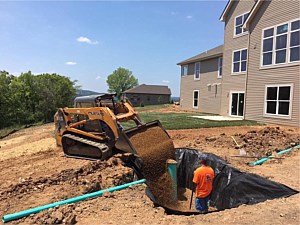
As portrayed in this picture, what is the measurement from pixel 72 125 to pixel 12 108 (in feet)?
114

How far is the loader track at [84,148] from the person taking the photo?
26.0 feet

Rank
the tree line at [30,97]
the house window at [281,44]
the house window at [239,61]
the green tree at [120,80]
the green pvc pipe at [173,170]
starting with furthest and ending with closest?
the green tree at [120,80], the tree line at [30,97], the house window at [239,61], the house window at [281,44], the green pvc pipe at [173,170]

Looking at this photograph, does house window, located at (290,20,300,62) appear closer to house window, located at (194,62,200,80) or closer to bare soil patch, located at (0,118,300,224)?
bare soil patch, located at (0,118,300,224)

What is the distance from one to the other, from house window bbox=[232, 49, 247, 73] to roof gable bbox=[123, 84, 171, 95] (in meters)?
41.5

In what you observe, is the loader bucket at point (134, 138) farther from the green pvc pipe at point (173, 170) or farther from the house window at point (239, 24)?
the house window at point (239, 24)

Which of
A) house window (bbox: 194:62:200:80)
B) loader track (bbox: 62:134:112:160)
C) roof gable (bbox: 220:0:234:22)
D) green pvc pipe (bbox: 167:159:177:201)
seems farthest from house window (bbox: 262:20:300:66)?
loader track (bbox: 62:134:112:160)

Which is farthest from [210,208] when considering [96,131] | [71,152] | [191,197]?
[71,152]

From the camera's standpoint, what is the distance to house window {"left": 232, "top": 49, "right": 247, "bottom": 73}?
2003 cm

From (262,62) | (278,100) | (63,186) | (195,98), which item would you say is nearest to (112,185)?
(63,186)

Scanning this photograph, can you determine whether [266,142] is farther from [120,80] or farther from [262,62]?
[120,80]

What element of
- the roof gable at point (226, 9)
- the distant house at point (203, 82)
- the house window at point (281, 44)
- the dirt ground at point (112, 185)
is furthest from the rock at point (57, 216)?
the roof gable at point (226, 9)

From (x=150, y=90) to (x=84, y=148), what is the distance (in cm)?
5633

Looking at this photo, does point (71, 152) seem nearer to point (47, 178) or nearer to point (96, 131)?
point (96, 131)

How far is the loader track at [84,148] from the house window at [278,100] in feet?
40.4
